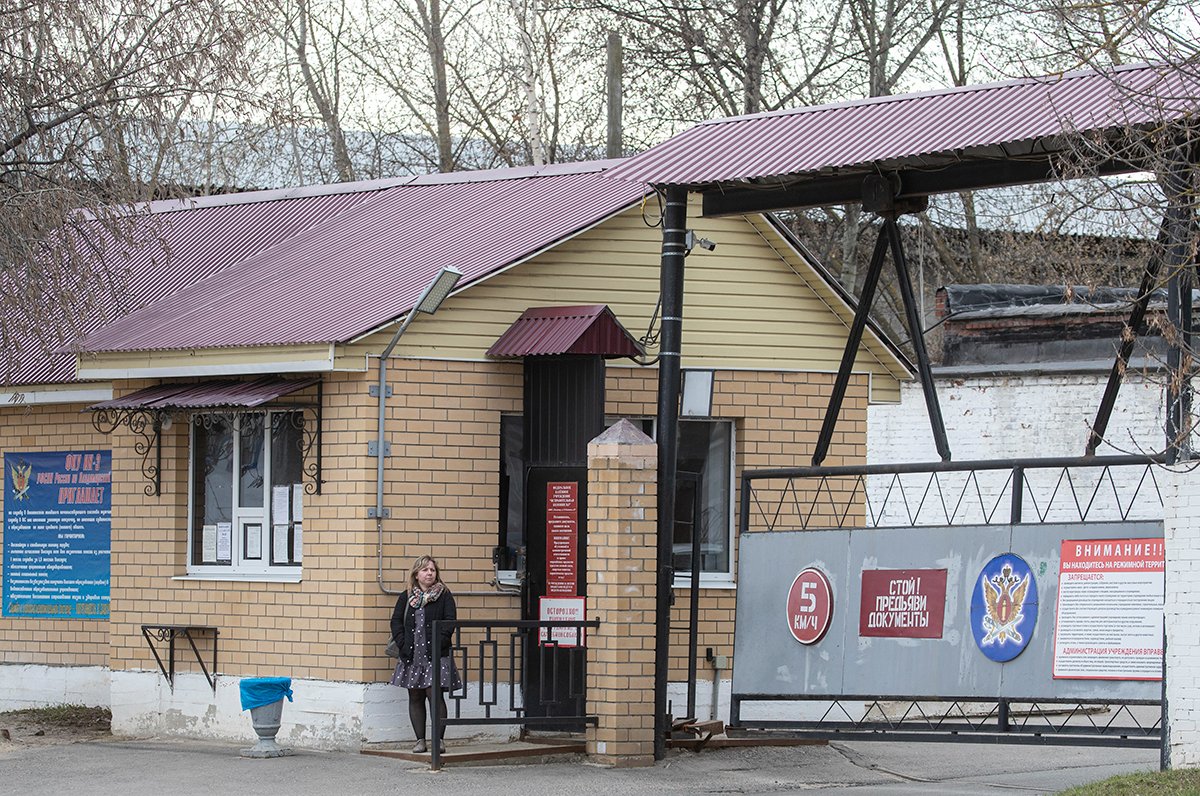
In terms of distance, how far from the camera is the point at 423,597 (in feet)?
43.1

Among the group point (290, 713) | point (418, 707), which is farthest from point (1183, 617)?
point (290, 713)

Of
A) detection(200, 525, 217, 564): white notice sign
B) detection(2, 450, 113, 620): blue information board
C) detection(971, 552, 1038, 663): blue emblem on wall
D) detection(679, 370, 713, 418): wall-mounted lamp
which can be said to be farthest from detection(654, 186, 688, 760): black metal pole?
detection(2, 450, 113, 620): blue information board

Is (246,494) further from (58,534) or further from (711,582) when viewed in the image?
(711,582)

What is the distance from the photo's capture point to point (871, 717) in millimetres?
16594

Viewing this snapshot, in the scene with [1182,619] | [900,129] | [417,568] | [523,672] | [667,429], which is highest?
[900,129]

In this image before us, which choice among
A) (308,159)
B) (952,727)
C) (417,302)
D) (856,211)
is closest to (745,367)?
(417,302)

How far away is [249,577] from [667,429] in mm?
3598

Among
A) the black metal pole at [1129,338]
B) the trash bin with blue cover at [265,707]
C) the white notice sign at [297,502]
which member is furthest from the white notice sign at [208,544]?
the black metal pole at [1129,338]

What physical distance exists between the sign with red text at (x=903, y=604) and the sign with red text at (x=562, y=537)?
237 cm

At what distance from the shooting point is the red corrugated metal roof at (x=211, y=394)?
1356 centimetres

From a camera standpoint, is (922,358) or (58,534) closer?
(922,358)

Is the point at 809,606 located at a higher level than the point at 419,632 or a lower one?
higher

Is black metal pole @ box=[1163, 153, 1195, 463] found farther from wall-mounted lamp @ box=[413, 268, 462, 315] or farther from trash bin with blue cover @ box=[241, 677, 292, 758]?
trash bin with blue cover @ box=[241, 677, 292, 758]

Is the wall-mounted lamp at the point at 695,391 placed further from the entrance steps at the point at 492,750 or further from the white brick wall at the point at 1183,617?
the white brick wall at the point at 1183,617
